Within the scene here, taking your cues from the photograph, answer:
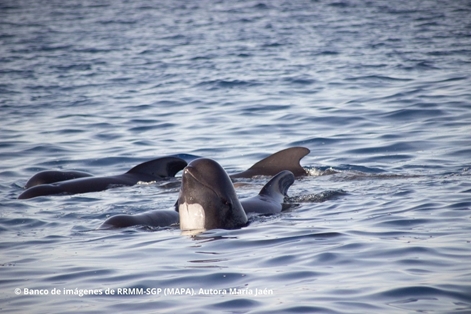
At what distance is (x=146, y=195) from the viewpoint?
12.2 meters

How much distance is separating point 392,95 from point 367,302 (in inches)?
529

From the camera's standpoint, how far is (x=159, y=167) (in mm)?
13391

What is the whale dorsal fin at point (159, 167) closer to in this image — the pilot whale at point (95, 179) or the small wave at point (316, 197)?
the pilot whale at point (95, 179)

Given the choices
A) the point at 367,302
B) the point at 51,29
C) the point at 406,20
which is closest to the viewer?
the point at 367,302

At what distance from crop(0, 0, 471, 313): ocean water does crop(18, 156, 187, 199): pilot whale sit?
28 cm

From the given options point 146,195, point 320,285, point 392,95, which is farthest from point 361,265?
point 392,95

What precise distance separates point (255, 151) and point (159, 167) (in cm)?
266

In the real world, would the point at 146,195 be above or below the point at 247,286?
below

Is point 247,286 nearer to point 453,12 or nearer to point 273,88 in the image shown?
point 273,88

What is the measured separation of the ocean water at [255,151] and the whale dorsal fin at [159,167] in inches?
16.5

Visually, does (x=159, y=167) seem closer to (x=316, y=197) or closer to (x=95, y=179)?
(x=95, y=179)

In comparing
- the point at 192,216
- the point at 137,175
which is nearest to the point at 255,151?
the point at 137,175

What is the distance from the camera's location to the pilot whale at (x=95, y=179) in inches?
488

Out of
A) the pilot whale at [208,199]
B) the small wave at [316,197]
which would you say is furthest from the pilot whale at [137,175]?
the pilot whale at [208,199]
